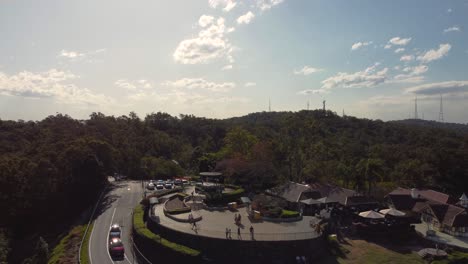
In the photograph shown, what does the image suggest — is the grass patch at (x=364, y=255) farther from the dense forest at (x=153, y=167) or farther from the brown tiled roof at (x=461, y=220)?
the dense forest at (x=153, y=167)

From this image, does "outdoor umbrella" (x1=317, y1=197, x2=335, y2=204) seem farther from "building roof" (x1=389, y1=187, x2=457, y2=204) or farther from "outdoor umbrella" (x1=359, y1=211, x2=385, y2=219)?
"building roof" (x1=389, y1=187, x2=457, y2=204)

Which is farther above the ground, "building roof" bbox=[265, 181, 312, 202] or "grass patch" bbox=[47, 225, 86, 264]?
"building roof" bbox=[265, 181, 312, 202]

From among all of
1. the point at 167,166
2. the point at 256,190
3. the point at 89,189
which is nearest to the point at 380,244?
the point at 256,190

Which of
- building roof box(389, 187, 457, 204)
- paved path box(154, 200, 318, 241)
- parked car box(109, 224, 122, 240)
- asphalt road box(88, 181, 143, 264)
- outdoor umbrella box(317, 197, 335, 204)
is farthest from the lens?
building roof box(389, 187, 457, 204)

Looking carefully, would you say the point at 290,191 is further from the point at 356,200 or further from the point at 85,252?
the point at 85,252

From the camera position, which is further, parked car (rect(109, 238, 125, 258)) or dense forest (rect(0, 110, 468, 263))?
dense forest (rect(0, 110, 468, 263))

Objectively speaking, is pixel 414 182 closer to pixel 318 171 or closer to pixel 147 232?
pixel 318 171

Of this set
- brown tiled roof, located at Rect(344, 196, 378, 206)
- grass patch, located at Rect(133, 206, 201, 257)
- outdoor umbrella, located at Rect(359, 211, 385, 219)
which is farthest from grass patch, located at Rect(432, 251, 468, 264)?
→ grass patch, located at Rect(133, 206, 201, 257)
